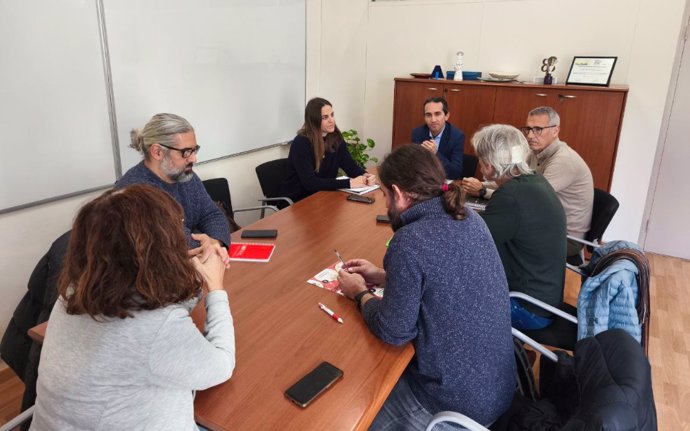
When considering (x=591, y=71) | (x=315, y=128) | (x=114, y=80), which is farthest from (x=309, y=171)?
(x=591, y=71)

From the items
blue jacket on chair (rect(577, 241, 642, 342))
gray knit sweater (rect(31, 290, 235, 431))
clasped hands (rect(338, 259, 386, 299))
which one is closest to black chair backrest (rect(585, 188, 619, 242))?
blue jacket on chair (rect(577, 241, 642, 342))

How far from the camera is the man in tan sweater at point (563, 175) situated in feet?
9.39

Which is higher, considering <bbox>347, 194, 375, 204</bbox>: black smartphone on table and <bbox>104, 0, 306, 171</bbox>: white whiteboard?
<bbox>104, 0, 306, 171</bbox>: white whiteboard

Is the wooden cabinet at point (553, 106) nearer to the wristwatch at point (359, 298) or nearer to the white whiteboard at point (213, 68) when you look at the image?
the white whiteboard at point (213, 68)

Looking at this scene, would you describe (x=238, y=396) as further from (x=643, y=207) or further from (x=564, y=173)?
(x=643, y=207)

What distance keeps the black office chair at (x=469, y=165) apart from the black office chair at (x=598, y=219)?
1159mm

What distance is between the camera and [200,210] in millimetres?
2391

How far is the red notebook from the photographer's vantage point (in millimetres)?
2033

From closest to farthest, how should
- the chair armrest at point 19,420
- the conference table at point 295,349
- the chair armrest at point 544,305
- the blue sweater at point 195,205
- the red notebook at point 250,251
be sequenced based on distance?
the conference table at point 295,349 → the chair armrest at point 19,420 → the chair armrest at point 544,305 → the red notebook at point 250,251 → the blue sweater at point 195,205

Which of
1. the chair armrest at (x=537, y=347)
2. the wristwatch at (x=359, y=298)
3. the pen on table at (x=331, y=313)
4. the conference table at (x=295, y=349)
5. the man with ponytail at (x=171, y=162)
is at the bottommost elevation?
the chair armrest at (x=537, y=347)

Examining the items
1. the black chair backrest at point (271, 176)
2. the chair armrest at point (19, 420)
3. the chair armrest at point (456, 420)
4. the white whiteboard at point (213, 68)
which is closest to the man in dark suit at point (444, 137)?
the black chair backrest at point (271, 176)

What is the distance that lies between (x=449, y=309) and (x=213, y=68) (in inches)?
109

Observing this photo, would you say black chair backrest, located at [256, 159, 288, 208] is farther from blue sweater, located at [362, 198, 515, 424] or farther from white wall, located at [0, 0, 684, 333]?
blue sweater, located at [362, 198, 515, 424]

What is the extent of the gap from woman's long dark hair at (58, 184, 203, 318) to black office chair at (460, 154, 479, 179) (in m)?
3.31
